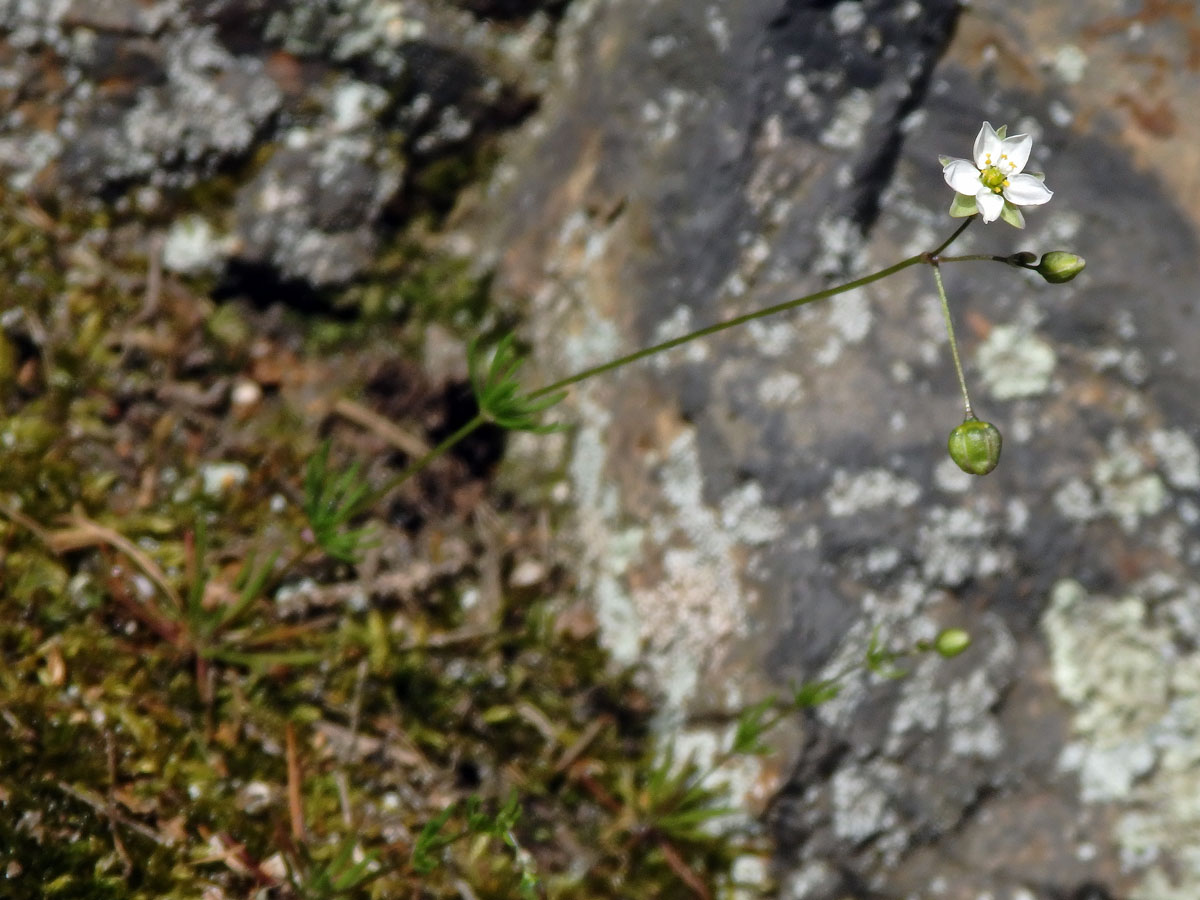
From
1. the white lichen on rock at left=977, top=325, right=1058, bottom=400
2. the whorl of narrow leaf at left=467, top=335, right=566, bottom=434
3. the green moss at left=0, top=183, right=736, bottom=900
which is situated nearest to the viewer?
the whorl of narrow leaf at left=467, top=335, right=566, bottom=434

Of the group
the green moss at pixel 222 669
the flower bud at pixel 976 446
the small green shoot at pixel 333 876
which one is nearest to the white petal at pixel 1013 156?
the flower bud at pixel 976 446

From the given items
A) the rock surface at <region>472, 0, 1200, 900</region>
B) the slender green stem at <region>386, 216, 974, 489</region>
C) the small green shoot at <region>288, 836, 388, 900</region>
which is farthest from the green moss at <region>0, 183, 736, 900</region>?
the slender green stem at <region>386, 216, 974, 489</region>

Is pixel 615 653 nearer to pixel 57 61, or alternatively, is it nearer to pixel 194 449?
pixel 194 449

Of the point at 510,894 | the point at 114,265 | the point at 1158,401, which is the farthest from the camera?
the point at 114,265

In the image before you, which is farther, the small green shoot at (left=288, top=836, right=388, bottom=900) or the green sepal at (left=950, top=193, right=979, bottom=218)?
the small green shoot at (left=288, top=836, right=388, bottom=900)

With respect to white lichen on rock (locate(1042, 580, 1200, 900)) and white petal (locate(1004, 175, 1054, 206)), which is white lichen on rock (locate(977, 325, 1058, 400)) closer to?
white lichen on rock (locate(1042, 580, 1200, 900))

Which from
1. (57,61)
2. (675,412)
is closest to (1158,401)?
(675,412)

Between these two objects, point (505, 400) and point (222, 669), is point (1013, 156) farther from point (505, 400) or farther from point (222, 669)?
point (222, 669)
